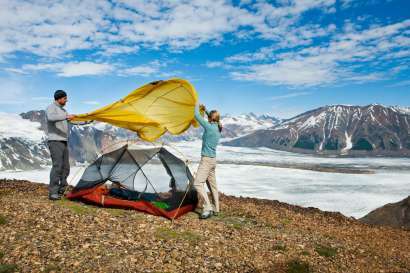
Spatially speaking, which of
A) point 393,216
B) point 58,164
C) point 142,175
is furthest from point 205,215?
point 393,216

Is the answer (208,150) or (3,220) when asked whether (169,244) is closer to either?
(208,150)

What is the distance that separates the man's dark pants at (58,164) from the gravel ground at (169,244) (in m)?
0.62

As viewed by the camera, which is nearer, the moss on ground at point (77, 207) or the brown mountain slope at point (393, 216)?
the moss on ground at point (77, 207)

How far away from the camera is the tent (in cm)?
1388

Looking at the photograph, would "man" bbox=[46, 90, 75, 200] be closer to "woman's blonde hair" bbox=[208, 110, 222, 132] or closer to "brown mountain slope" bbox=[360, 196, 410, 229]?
"woman's blonde hair" bbox=[208, 110, 222, 132]

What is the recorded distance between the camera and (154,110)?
15148 millimetres

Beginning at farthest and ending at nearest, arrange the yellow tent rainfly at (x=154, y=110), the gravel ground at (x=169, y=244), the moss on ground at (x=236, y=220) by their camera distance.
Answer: the yellow tent rainfly at (x=154, y=110) < the moss on ground at (x=236, y=220) < the gravel ground at (x=169, y=244)

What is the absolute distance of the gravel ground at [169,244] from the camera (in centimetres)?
900

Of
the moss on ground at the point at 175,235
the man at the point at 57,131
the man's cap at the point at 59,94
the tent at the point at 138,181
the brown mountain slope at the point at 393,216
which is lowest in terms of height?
the brown mountain slope at the point at 393,216

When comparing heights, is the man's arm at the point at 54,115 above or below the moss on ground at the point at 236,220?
above

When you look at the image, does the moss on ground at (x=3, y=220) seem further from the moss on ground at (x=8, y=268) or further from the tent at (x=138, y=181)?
the tent at (x=138, y=181)

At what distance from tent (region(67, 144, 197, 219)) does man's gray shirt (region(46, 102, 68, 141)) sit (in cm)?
215

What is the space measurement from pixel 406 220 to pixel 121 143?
16811 millimetres

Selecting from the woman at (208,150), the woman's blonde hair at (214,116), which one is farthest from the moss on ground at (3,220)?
the woman's blonde hair at (214,116)
